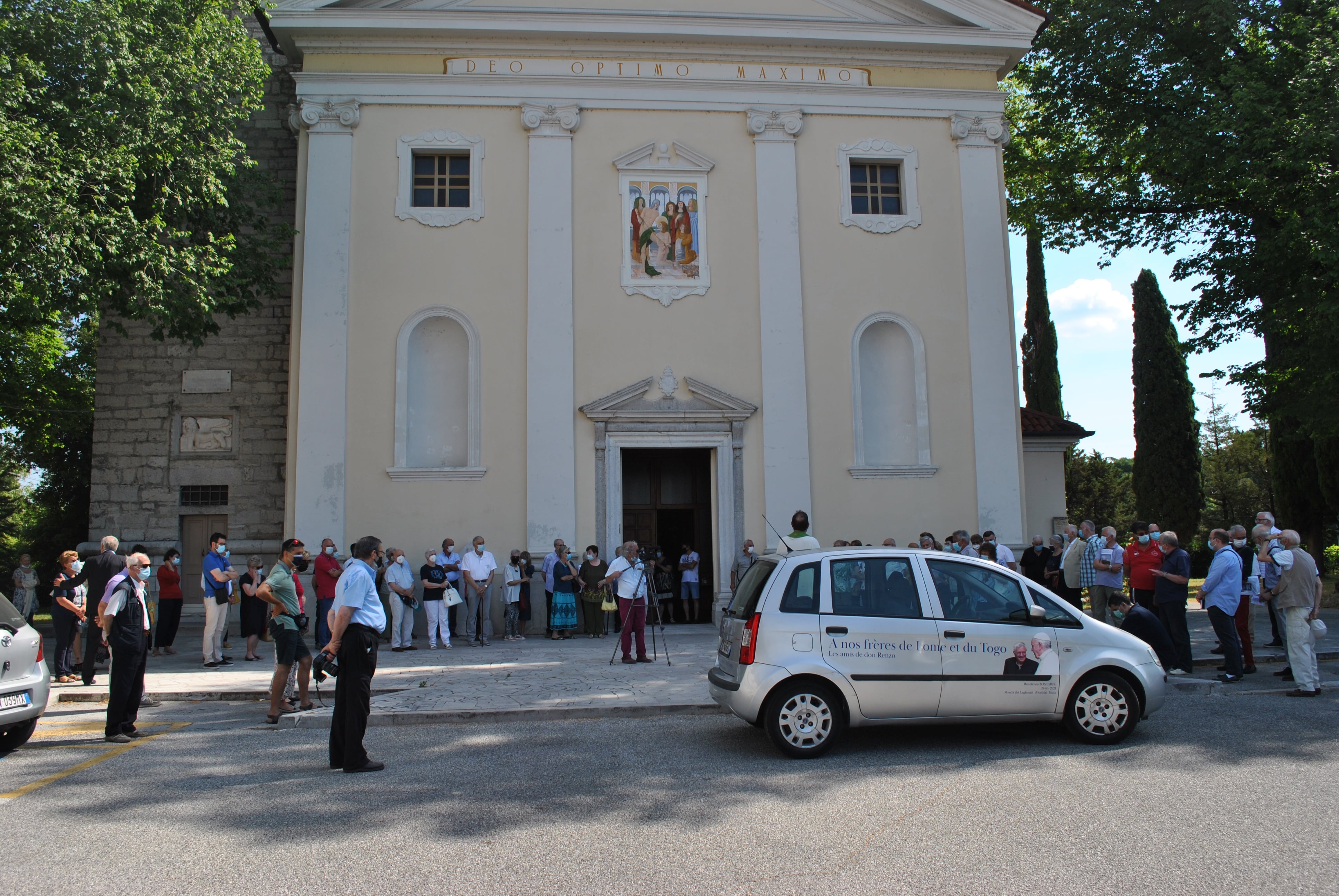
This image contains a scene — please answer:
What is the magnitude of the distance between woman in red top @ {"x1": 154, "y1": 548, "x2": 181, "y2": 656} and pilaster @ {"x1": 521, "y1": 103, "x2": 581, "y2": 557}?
5601mm

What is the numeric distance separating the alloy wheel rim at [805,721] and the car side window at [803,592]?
656 mm

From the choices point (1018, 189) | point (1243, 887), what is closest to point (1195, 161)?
point (1018, 189)

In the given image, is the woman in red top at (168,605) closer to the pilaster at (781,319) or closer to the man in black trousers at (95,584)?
the man in black trousers at (95,584)

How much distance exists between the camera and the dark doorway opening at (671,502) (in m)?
18.4

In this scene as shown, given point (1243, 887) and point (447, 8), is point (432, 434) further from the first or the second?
point (1243, 887)

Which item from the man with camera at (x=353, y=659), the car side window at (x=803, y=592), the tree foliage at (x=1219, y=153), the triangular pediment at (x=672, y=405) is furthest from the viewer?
the triangular pediment at (x=672, y=405)

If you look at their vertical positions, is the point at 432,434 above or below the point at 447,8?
below

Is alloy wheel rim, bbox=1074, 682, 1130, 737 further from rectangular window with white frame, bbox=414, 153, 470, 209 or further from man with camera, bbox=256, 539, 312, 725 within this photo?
rectangular window with white frame, bbox=414, 153, 470, 209

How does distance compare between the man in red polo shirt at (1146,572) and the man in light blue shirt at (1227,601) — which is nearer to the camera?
the man in light blue shirt at (1227,601)

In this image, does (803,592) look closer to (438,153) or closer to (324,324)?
(324,324)

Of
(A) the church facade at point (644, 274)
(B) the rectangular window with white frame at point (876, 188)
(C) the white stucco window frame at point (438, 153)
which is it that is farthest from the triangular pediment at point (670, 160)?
(B) the rectangular window with white frame at point (876, 188)

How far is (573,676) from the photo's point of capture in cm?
1124

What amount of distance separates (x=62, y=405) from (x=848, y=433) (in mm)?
23990

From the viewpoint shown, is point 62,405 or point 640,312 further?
point 62,405
